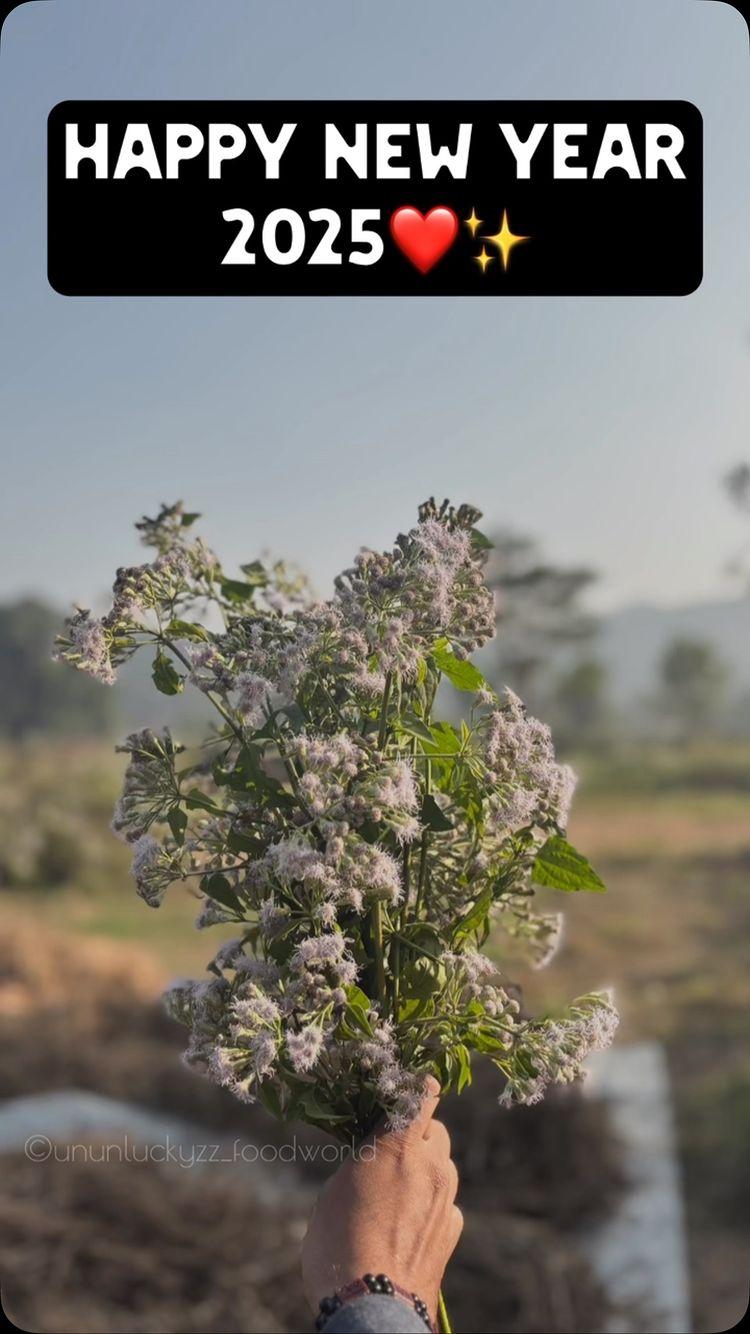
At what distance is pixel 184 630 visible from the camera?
3.16 ft

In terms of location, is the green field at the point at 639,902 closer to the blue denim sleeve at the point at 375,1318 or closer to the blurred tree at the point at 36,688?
the blurred tree at the point at 36,688

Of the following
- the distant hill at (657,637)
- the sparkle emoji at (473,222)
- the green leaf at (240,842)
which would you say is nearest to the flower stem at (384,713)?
the green leaf at (240,842)

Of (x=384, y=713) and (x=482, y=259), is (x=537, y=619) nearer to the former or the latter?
(x=482, y=259)

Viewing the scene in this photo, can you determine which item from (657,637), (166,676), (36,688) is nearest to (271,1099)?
(166,676)

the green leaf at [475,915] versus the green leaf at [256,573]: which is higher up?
the green leaf at [256,573]

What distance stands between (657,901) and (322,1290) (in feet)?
30.2

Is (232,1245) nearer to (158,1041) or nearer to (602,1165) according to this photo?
(602,1165)

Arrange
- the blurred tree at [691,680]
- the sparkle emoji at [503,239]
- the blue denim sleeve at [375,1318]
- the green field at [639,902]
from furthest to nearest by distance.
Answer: the blurred tree at [691,680] → the green field at [639,902] → the sparkle emoji at [503,239] → the blue denim sleeve at [375,1318]

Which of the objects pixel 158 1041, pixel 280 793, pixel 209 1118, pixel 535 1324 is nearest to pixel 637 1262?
pixel 535 1324

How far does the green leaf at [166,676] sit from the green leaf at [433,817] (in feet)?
0.78

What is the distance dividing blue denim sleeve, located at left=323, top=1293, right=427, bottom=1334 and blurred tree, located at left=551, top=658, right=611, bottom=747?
12.2 meters

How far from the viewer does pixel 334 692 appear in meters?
0.98

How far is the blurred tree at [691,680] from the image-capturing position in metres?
13.9

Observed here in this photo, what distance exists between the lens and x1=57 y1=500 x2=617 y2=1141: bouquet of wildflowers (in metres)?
0.90
